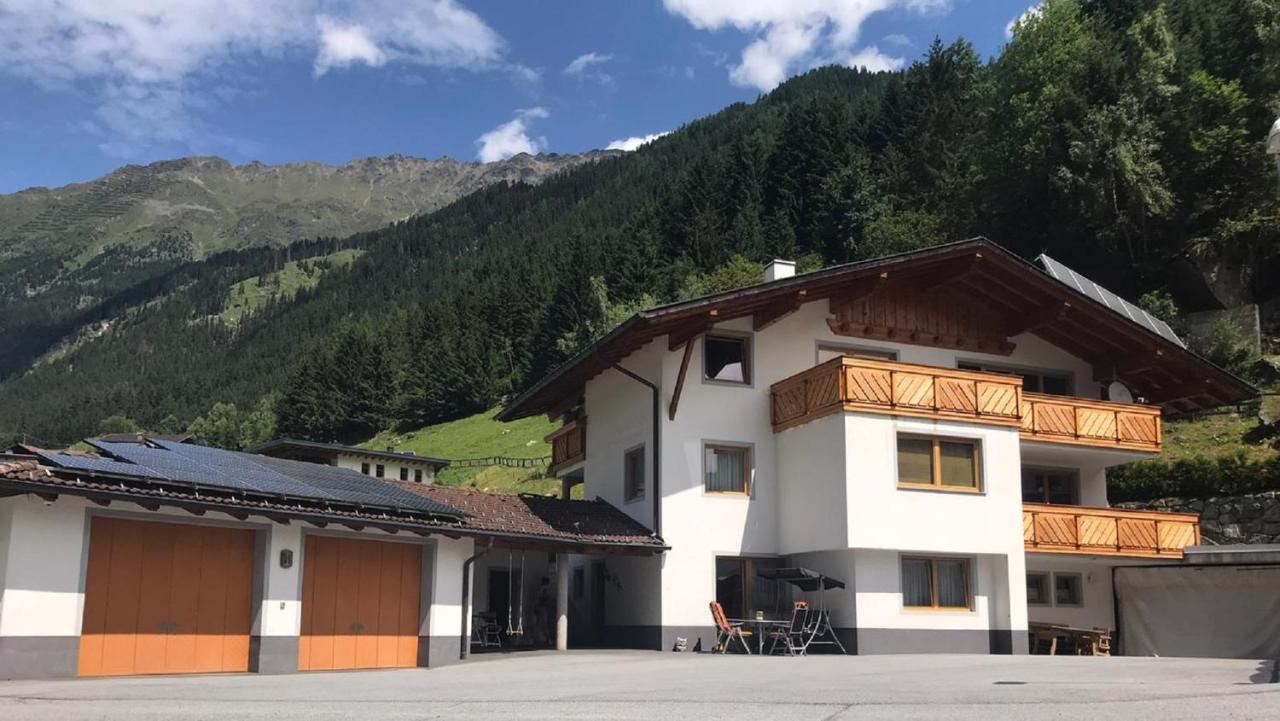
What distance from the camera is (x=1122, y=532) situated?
80.9 feet

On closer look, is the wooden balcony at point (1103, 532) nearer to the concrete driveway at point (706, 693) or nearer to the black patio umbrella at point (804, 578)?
the black patio umbrella at point (804, 578)

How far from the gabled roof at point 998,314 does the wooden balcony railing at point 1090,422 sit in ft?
5.92

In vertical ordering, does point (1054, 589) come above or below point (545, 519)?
below

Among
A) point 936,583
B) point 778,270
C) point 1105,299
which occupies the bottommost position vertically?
point 936,583

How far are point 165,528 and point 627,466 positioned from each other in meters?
11.5

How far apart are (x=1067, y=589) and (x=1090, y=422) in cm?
409

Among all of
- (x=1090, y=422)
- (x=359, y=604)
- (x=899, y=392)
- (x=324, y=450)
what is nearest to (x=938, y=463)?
(x=899, y=392)

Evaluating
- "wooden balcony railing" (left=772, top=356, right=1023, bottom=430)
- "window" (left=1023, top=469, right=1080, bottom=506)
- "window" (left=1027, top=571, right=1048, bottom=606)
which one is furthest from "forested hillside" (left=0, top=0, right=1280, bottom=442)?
"wooden balcony railing" (left=772, top=356, right=1023, bottom=430)

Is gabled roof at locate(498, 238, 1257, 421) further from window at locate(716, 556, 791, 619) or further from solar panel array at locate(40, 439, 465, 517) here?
solar panel array at locate(40, 439, 465, 517)

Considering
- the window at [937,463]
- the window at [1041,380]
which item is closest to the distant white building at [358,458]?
the window at [1041,380]

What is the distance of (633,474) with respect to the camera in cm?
2631

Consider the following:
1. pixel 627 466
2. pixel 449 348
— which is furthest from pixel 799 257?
pixel 627 466

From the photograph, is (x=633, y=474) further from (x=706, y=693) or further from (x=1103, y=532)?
(x=706, y=693)

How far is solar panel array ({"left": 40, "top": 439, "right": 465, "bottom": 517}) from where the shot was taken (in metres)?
16.4
